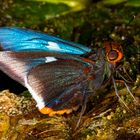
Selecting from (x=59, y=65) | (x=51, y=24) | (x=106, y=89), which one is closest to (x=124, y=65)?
(x=106, y=89)

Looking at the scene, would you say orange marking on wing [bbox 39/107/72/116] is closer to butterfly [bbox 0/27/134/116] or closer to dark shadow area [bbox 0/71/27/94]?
butterfly [bbox 0/27/134/116]

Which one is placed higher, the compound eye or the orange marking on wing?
the compound eye

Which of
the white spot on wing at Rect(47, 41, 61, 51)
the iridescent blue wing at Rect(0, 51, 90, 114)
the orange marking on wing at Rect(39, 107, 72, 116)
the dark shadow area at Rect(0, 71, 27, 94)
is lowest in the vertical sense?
the orange marking on wing at Rect(39, 107, 72, 116)

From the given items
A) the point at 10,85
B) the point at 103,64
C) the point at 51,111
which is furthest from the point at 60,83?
the point at 10,85

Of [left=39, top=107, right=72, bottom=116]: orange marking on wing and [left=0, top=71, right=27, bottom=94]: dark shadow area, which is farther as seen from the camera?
[left=0, top=71, right=27, bottom=94]: dark shadow area

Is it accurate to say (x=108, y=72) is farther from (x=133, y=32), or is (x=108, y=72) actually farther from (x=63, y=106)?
(x=133, y=32)

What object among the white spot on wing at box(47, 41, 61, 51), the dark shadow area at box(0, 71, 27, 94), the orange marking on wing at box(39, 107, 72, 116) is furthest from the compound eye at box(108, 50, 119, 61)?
the dark shadow area at box(0, 71, 27, 94)

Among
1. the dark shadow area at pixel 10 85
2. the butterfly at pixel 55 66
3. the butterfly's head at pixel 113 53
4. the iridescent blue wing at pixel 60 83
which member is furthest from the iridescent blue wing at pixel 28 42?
the dark shadow area at pixel 10 85
